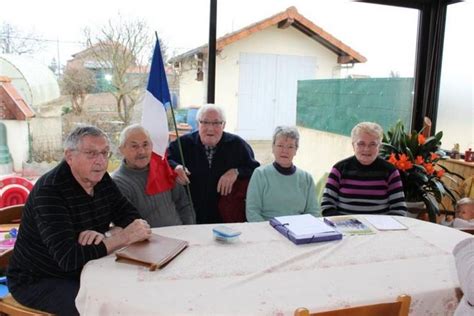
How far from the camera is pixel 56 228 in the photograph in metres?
1.51

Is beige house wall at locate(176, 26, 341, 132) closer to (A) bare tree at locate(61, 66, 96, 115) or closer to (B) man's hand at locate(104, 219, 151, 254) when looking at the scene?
(A) bare tree at locate(61, 66, 96, 115)

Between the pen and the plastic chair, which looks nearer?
the pen

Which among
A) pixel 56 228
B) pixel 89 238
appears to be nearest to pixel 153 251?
pixel 89 238

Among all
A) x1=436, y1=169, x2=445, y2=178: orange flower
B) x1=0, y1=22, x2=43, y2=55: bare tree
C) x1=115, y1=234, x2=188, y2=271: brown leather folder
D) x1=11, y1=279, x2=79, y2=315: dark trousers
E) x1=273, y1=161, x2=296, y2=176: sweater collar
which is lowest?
x1=11, y1=279, x2=79, y2=315: dark trousers

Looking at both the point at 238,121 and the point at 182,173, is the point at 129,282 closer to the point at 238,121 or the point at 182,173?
the point at 182,173

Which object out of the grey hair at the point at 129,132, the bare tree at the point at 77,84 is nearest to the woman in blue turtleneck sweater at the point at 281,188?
the grey hair at the point at 129,132

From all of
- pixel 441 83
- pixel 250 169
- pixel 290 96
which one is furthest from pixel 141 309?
pixel 441 83

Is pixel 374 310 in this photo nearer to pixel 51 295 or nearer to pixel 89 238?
pixel 89 238

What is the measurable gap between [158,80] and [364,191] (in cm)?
138

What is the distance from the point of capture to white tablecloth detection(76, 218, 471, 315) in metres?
1.25

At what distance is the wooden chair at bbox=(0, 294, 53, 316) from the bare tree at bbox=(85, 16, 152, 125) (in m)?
1.61

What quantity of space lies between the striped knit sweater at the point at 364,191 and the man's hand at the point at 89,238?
139 centimetres

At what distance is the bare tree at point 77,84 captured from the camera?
2.86 m

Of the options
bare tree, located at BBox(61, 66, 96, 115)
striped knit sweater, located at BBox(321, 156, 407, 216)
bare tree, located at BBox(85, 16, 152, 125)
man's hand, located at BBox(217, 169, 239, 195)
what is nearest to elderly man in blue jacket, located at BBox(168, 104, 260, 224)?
man's hand, located at BBox(217, 169, 239, 195)
